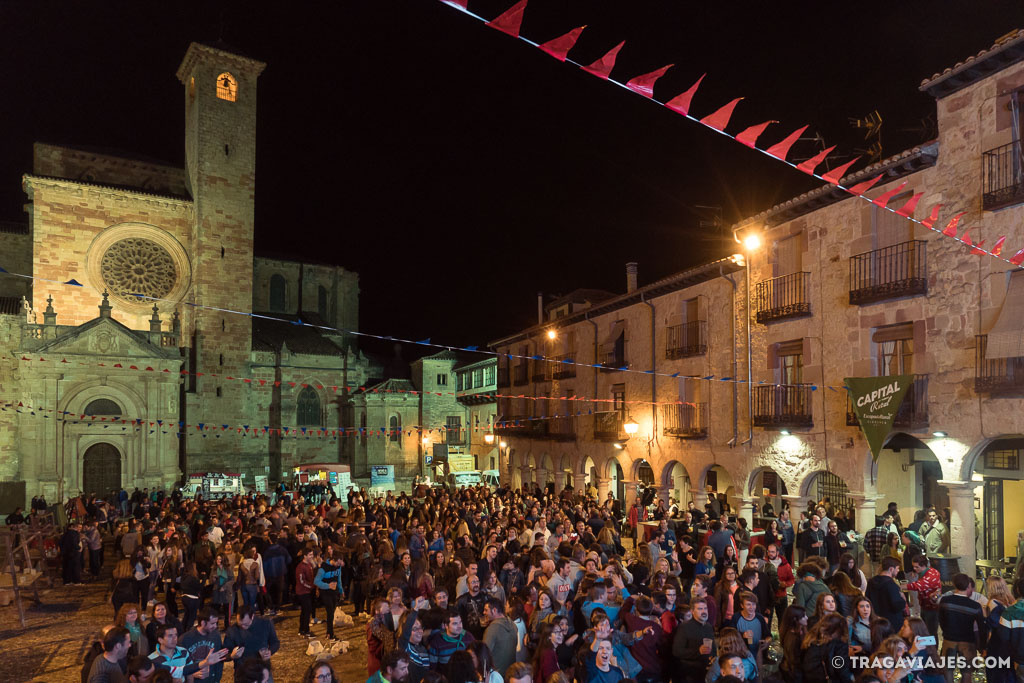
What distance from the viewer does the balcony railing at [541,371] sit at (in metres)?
31.1

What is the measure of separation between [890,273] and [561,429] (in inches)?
652

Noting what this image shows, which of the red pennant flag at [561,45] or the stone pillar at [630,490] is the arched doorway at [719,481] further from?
the red pennant flag at [561,45]

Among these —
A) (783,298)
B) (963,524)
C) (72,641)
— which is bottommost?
(72,641)

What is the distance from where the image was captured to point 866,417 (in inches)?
567

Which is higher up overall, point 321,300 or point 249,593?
point 321,300

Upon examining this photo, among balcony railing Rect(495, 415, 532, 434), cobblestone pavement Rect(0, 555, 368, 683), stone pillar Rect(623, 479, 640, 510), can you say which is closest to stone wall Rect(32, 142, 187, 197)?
balcony railing Rect(495, 415, 532, 434)

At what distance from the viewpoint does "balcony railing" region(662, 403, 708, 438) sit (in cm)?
2026

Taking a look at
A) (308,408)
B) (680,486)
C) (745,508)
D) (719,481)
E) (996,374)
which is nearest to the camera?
(996,374)

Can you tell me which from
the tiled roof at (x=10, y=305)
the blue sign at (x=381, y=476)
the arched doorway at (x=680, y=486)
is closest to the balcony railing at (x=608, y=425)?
the arched doorway at (x=680, y=486)

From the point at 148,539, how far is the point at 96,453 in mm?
22187

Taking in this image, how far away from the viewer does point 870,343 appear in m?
15.0

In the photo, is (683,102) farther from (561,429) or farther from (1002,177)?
(561,429)

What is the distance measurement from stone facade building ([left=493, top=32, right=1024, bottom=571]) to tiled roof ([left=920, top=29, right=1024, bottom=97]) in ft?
0.10

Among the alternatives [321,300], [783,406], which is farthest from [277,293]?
[783,406]
